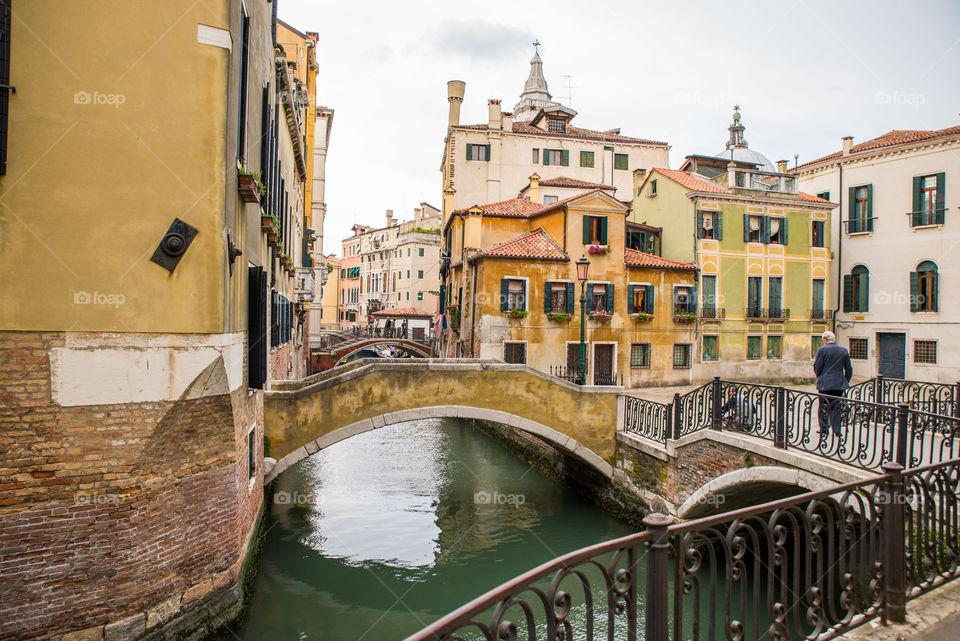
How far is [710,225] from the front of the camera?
24.0 m

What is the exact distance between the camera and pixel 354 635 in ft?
29.1

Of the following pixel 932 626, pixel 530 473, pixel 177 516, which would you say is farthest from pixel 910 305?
pixel 177 516

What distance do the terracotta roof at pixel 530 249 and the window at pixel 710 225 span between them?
6109 millimetres

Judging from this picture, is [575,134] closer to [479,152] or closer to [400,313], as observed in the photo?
[479,152]

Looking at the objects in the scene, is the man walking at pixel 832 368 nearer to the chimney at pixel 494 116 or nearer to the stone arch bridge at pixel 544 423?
the stone arch bridge at pixel 544 423

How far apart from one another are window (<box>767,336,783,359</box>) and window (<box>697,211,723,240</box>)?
4881 millimetres

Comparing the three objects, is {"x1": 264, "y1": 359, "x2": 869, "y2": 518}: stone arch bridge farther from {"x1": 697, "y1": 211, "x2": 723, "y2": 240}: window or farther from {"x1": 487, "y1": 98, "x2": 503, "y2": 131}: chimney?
{"x1": 487, "y1": 98, "x2": 503, "y2": 131}: chimney

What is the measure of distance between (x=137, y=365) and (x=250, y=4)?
16.8ft

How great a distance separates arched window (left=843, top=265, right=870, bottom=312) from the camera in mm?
24938

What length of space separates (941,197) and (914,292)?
3.62m

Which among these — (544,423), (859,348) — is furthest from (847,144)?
(544,423)

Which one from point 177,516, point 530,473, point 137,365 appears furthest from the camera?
point 530,473

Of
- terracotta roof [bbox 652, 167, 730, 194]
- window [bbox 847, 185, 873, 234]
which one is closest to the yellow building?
terracotta roof [bbox 652, 167, 730, 194]

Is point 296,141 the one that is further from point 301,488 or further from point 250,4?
point 301,488
